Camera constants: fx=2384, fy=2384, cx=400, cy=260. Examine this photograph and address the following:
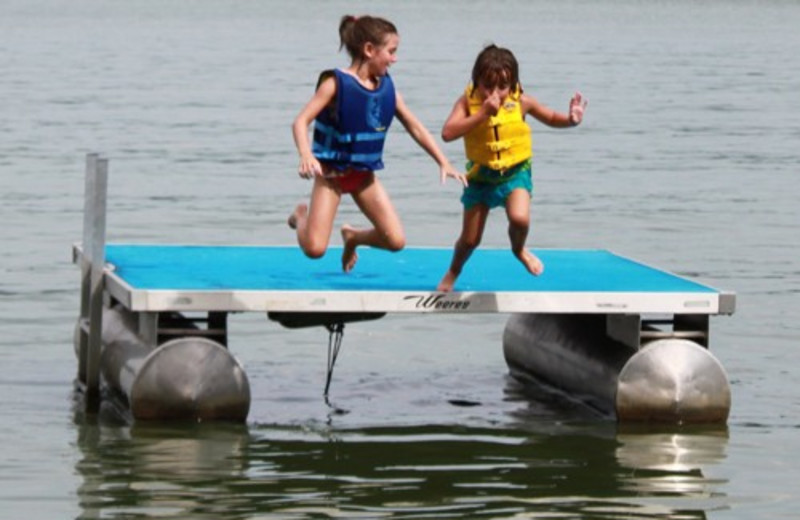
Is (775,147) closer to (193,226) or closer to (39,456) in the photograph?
(193,226)

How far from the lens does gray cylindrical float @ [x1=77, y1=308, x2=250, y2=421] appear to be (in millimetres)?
13398

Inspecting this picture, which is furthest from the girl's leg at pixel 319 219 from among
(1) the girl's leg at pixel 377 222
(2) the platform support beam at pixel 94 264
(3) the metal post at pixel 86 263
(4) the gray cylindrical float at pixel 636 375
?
(4) the gray cylindrical float at pixel 636 375

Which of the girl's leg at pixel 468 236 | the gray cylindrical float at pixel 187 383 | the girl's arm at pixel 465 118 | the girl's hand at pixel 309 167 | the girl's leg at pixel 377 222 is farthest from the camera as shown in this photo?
the girl's leg at pixel 468 236

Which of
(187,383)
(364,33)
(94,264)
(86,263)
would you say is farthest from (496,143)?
(86,263)

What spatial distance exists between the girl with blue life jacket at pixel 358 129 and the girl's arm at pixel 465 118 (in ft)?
0.51

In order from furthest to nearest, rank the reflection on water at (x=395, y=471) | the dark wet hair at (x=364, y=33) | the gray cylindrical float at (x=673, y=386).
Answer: the gray cylindrical float at (x=673, y=386) < the dark wet hair at (x=364, y=33) < the reflection on water at (x=395, y=471)

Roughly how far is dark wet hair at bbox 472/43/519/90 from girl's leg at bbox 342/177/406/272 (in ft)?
2.88

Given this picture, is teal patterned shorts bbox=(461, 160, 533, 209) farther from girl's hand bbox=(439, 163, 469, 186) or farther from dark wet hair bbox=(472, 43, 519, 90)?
dark wet hair bbox=(472, 43, 519, 90)

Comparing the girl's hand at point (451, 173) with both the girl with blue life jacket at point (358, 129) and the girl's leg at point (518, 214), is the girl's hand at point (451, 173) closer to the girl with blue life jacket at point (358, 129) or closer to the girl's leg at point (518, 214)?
the girl with blue life jacket at point (358, 129)

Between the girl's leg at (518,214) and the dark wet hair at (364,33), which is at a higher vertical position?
the dark wet hair at (364,33)

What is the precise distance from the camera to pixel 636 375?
13.9 meters

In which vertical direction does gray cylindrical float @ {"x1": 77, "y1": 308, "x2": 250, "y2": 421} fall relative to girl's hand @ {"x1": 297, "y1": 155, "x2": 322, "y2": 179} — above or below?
below

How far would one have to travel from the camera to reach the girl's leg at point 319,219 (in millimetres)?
13836

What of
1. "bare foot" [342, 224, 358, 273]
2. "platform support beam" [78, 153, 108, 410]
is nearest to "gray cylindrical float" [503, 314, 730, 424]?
"bare foot" [342, 224, 358, 273]
